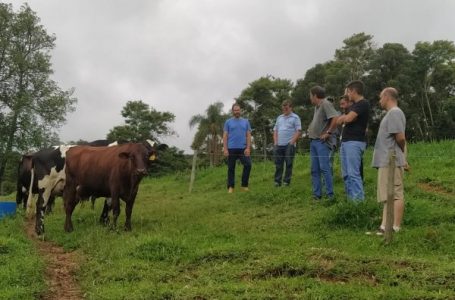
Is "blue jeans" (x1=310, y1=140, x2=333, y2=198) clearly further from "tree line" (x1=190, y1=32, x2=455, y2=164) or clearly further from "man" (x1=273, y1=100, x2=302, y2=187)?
"tree line" (x1=190, y1=32, x2=455, y2=164)

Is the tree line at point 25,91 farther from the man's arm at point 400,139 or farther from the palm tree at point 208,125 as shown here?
the man's arm at point 400,139

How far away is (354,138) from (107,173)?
181 inches

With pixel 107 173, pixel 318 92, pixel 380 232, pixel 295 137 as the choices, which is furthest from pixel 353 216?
pixel 107 173

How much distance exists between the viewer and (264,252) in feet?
21.9

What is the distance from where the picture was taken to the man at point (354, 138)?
8.67m

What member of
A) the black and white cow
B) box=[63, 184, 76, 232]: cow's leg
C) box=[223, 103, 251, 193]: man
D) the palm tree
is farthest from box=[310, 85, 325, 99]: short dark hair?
the palm tree

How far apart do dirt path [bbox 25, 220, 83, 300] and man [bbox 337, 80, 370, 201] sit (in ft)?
14.4

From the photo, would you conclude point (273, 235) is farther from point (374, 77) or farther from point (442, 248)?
point (374, 77)

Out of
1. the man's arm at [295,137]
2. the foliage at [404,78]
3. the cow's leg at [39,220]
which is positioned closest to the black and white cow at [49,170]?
the cow's leg at [39,220]

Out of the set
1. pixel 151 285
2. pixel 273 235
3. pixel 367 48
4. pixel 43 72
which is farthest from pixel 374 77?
pixel 151 285

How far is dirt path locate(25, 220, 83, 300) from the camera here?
19.3 feet

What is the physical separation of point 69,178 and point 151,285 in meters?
5.57

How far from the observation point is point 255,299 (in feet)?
16.4

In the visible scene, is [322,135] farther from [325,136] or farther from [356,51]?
[356,51]
